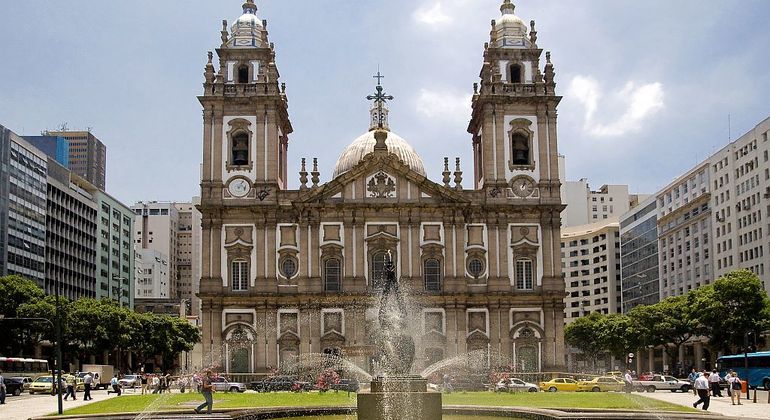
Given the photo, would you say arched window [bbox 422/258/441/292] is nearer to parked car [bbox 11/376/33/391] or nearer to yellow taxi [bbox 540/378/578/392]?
yellow taxi [bbox 540/378/578/392]

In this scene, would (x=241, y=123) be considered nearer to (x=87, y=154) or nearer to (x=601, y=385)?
(x=601, y=385)

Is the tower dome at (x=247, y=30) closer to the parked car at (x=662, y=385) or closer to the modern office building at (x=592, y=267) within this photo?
the parked car at (x=662, y=385)

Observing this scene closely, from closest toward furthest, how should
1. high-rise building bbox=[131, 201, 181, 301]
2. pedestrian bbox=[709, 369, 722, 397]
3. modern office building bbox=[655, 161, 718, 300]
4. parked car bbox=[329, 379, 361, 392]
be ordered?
pedestrian bbox=[709, 369, 722, 397], parked car bbox=[329, 379, 361, 392], modern office building bbox=[655, 161, 718, 300], high-rise building bbox=[131, 201, 181, 301]

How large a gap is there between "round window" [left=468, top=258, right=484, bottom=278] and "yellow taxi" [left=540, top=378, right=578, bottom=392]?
36.1 ft

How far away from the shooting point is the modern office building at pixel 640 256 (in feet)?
362

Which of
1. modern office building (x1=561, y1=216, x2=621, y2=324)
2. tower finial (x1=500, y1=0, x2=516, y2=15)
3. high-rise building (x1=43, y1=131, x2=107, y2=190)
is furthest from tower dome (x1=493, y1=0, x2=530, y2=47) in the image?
high-rise building (x1=43, y1=131, x2=107, y2=190)

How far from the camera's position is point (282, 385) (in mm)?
Result: 56406

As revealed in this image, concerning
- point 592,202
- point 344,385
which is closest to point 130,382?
point 344,385

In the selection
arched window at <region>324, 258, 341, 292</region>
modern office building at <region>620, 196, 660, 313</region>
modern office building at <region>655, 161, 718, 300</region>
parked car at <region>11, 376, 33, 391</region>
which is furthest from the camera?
modern office building at <region>620, 196, 660, 313</region>

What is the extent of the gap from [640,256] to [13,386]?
3037 inches

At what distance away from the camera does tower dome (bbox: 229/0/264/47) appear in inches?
2758

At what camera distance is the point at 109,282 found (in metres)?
116

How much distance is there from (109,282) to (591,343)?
5430 centimetres

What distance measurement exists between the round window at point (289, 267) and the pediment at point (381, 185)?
4.04m
